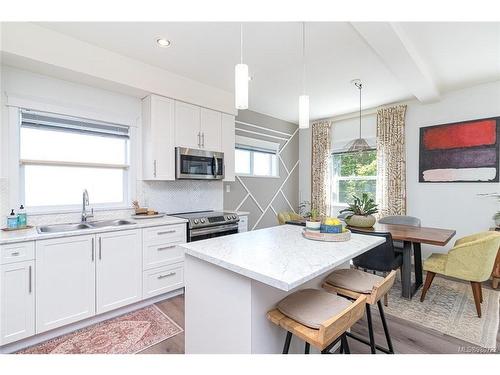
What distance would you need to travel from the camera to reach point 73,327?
7.16 ft

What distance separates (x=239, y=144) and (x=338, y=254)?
10.8 ft

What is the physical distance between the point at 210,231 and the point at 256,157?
2.16 metres

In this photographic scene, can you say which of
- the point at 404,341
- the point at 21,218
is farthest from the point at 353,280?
the point at 21,218

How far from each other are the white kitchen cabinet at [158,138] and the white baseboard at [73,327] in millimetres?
1414

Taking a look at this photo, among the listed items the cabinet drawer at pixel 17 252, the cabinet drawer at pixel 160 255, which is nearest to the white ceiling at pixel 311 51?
the cabinet drawer at pixel 17 252

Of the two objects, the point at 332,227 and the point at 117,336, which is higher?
the point at 332,227

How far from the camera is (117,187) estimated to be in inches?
121

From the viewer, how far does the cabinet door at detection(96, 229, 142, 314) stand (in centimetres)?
229

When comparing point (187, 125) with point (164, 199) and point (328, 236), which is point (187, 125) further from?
point (328, 236)

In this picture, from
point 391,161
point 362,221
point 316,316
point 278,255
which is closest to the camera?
point 316,316

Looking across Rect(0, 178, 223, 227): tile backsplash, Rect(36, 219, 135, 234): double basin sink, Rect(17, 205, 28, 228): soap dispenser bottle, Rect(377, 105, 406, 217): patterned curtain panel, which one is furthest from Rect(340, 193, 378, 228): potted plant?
Rect(17, 205, 28, 228): soap dispenser bottle
